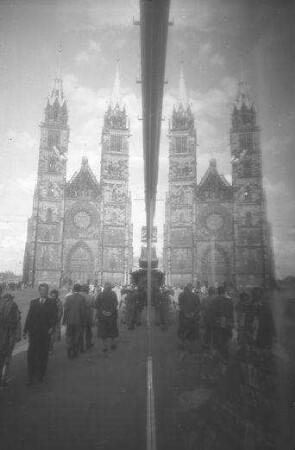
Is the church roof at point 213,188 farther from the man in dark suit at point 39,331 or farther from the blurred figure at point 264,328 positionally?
the man in dark suit at point 39,331

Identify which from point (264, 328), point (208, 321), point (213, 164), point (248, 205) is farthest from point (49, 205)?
point (264, 328)

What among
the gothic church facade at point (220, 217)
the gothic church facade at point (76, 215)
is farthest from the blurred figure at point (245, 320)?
the gothic church facade at point (76, 215)

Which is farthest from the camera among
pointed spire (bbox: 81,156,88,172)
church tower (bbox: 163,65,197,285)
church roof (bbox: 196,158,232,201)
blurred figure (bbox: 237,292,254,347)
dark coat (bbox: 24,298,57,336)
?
pointed spire (bbox: 81,156,88,172)

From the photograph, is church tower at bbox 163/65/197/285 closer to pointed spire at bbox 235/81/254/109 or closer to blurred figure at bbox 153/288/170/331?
pointed spire at bbox 235/81/254/109

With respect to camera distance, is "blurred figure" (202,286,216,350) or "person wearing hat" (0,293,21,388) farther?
"blurred figure" (202,286,216,350)

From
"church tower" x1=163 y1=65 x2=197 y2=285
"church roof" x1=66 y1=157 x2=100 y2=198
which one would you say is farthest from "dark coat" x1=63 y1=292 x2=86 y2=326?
"church roof" x1=66 y1=157 x2=100 y2=198

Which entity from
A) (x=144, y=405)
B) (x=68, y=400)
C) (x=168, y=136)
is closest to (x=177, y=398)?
(x=144, y=405)

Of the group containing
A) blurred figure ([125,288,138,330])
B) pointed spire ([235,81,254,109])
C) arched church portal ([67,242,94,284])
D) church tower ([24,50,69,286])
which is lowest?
blurred figure ([125,288,138,330])

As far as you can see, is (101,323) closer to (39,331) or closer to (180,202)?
(39,331)
